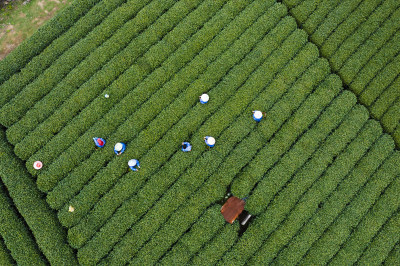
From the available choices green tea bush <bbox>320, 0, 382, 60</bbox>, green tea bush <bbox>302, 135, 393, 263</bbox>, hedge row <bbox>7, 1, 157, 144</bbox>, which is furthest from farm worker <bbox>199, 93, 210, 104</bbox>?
green tea bush <bbox>302, 135, 393, 263</bbox>

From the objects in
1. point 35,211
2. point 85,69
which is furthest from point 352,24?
point 35,211

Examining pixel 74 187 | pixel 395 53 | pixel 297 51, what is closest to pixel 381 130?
pixel 395 53

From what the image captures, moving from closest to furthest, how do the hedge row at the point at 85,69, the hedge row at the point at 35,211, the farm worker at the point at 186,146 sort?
the hedge row at the point at 35,211, the farm worker at the point at 186,146, the hedge row at the point at 85,69

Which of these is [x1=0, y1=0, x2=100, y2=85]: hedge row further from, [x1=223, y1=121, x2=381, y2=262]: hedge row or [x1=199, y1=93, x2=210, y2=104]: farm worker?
[x1=223, y1=121, x2=381, y2=262]: hedge row

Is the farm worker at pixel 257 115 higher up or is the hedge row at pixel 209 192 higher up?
the farm worker at pixel 257 115

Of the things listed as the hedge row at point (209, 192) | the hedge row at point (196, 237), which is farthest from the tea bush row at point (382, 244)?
the hedge row at point (196, 237)

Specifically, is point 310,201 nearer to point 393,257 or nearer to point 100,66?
point 393,257

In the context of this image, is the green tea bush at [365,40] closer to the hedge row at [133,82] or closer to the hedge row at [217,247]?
the hedge row at [133,82]

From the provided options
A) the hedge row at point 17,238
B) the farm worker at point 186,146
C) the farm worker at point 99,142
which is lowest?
the hedge row at point 17,238
